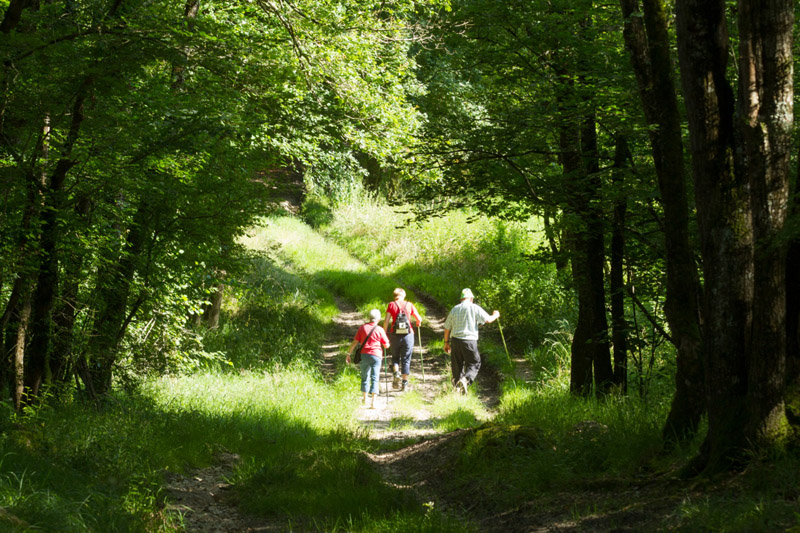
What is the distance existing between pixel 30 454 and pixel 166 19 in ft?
14.2

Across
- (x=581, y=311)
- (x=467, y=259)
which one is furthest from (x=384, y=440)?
(x=467, y=259)

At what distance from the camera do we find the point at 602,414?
6715mm

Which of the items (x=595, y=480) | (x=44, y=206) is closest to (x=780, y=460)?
(x=595, y=480)

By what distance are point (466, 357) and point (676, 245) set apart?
628cm

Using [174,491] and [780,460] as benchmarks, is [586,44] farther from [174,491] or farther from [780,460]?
[174,491]

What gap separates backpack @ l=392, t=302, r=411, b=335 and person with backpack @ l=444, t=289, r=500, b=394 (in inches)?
38.8

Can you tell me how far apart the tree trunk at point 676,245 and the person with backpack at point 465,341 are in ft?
19.2

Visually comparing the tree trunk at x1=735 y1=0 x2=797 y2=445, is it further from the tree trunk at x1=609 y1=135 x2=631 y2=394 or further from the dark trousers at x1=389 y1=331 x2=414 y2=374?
the dark trousers at x1=389 y1=331 x2=414 y2=374

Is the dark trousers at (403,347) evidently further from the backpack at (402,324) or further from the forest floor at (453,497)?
the forest floor at (453,497)

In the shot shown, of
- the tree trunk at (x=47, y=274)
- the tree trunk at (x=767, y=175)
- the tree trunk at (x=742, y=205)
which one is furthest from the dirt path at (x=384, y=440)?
the tree trunk at (x=767, y=175)

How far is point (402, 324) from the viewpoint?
12.1 metres

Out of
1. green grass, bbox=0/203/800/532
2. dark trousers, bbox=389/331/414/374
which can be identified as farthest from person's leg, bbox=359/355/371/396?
dark trousers, bbox=389/331/414/374

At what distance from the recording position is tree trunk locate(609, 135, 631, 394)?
7.48 metres

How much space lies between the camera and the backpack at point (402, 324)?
12023 mm
